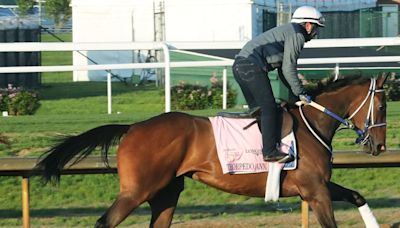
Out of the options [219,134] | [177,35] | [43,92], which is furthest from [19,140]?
[177,35]

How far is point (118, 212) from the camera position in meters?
5.86

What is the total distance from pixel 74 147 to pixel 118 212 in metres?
0.63

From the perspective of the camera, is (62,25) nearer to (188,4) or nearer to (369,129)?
(188,4)

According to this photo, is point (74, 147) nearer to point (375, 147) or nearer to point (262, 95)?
point (262, 95)

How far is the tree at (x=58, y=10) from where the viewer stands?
5597 centimetres

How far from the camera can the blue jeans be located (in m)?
6.02

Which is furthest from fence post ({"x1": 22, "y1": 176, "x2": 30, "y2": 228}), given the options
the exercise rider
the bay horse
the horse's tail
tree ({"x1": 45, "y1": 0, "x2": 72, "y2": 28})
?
tree ({"x1": 45, "y1": 0, "x2": 72, "y2": 28})

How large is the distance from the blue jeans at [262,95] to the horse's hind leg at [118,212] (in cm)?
90

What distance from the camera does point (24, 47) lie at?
29.9 feet

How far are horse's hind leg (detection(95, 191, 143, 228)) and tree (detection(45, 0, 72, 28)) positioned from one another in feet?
168

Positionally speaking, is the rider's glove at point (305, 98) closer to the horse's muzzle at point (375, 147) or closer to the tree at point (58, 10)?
the horse's muzzle at point (375, 147)

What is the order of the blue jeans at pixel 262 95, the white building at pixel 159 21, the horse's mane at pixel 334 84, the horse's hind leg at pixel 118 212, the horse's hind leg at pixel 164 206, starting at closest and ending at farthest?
the horse's hind leg at pixel 118 212 → the blue jeans at pixel 262 95 → the horse's hind leg at pixel 164 206 → the horse's mane at pixel 334 84 → the white building at pixel 159 21

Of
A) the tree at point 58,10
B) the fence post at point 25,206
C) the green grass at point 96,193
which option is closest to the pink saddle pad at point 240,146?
the green grass at point 96,193

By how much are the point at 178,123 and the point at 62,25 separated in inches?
2111
